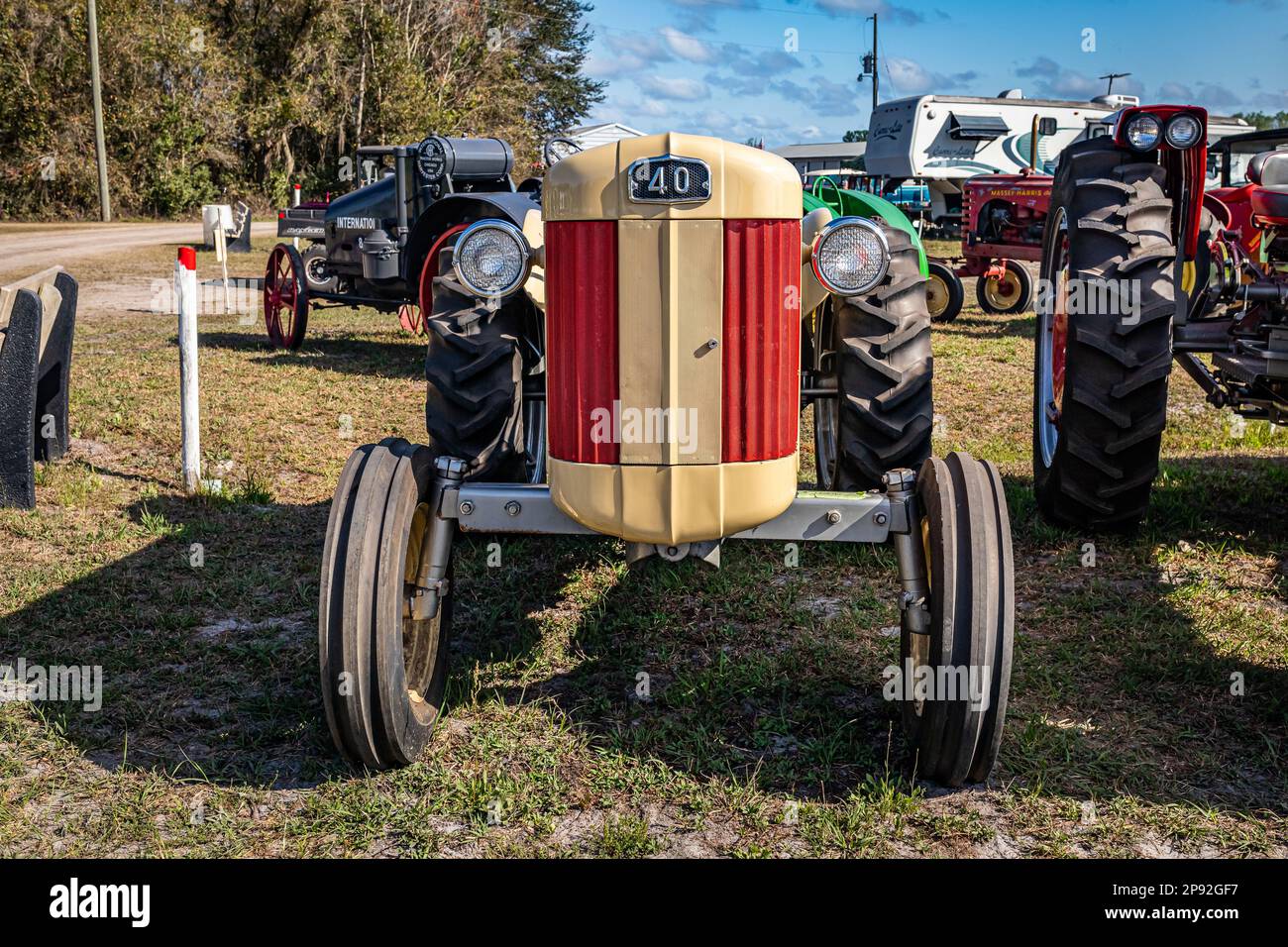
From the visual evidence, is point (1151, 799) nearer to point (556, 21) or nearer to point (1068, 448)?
point (1068, 448)

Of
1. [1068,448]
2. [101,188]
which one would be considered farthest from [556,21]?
[1068,448]

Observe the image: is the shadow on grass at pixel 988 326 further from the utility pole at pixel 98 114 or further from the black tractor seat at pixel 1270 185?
the utility pole at pixel 98 114

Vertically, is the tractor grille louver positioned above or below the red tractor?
below

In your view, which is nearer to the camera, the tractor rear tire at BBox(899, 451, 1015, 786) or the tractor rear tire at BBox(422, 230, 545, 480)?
the tractor rear tire at BBox(899, 451, 1015, 786)

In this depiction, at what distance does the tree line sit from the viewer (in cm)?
3191

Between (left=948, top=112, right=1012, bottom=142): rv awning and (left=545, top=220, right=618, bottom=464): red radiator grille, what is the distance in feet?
89.3

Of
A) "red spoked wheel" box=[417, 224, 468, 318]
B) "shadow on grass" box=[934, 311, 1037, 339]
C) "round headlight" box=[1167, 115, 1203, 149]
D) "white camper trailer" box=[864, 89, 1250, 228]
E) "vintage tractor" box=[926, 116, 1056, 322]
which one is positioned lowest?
"shadow on grass" box=[934, 311, 1037, 339]

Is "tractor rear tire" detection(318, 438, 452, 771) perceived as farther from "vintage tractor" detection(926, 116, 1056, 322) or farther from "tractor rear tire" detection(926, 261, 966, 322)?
"vintage tractor" detection(926, 116, 1056, 322)

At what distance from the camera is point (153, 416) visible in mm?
7418

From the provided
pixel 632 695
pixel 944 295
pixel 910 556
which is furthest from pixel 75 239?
pixel 910 556

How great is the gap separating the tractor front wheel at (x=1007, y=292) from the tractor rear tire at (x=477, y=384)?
32.7 ft

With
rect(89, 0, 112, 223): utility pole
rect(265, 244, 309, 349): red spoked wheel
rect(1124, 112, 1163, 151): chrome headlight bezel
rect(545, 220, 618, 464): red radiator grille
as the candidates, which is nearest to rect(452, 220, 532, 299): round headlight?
rect(545, 220, 618, 464): red radiator grille

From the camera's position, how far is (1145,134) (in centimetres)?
491

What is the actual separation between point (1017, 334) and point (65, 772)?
10510 millimetres
